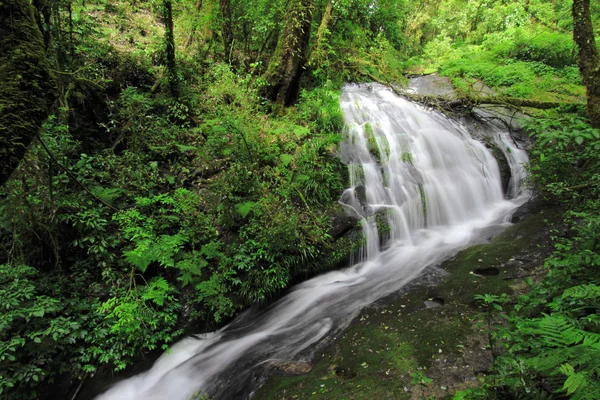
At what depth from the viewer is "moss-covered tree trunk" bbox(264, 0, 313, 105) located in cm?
812

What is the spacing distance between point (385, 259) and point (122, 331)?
4.66m

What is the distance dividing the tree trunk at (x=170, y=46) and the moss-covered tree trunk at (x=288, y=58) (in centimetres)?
235

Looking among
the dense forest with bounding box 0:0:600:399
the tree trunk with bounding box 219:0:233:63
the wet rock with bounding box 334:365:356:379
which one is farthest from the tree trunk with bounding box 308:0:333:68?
the wet rock with bounding box 334:365:356:379

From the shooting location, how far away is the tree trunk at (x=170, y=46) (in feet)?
20.0

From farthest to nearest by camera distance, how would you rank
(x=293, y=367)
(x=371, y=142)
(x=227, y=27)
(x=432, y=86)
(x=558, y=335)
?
1. (x=432, y=86)
2. (x=227, y=27)
3. (x=371, y=142)
4. (x=293, y=367)
5. (x=558, y=335)

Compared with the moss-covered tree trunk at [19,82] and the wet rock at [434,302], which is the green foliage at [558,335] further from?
the moss-covered tree trunk at [19,82]

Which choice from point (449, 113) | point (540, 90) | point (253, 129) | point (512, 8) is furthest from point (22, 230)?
point (512, 8)

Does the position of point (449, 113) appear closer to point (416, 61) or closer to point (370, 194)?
point (370, 194)

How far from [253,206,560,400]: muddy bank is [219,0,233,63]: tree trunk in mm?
7690

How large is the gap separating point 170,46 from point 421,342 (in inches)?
270

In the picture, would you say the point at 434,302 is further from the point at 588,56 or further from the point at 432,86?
the point at 432,86

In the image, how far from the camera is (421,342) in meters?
3.47

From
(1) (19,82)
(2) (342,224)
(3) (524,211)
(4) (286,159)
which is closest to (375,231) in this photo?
(2) (342,224)

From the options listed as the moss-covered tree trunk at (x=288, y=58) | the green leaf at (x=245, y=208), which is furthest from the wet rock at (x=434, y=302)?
the moss-covered tree trunk at (x=288, y=58)
